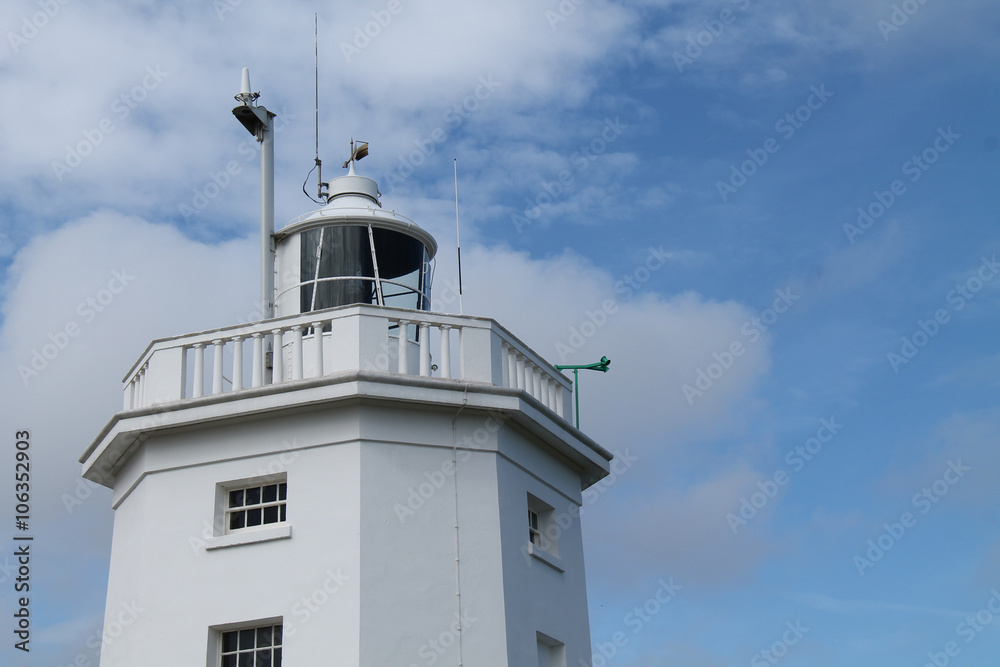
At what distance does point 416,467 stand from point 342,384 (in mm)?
1336

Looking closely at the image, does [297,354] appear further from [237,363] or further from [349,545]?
[349,545]

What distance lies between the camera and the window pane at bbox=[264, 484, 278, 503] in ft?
49.2

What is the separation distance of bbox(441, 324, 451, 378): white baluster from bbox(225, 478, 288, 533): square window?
2.33 m

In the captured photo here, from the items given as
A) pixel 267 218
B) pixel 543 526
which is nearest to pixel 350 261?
pixel 267 218

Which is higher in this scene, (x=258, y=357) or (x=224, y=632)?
(x=258, y=357)

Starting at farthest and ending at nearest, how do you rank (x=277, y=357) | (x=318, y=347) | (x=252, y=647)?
(x=277, y=357) < (x=318, y=347) < (x=252, y=647)

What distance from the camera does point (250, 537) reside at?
14641 mm

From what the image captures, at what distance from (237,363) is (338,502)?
2.15m

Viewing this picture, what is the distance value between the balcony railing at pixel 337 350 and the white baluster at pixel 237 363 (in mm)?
12

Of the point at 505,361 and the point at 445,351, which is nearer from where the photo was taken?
the point at 445,351

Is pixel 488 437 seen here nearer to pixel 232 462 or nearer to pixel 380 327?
pixel 380 327
